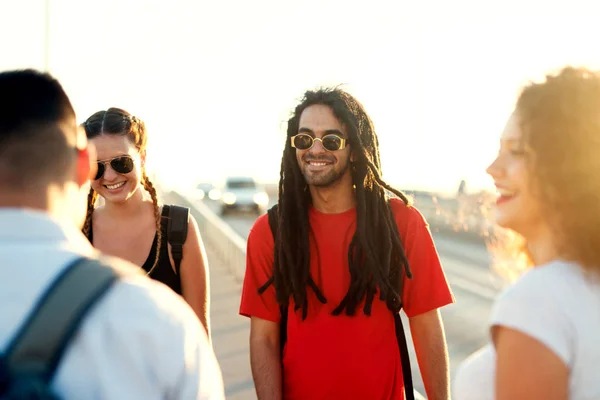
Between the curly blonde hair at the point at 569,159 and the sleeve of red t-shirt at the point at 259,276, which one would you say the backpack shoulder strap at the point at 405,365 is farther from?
the curly blonde hair at the point at 569,159

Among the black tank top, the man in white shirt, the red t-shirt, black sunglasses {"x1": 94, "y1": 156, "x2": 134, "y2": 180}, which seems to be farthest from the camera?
black sunglasses {"x1": 94, "y1": 156, "x2": 134, "y2": 180}

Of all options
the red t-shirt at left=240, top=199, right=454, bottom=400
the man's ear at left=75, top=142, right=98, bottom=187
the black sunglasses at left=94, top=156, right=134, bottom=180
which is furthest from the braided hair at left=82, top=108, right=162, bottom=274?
the man's ear at left=75, top=142, right=98, bottom=187

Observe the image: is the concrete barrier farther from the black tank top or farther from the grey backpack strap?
the grey backpack strap

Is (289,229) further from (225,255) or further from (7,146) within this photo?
(225,255)

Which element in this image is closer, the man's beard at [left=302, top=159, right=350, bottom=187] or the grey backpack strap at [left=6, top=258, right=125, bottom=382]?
the grey backpack strap at [left=6, top=258, right=125, bottom=382]

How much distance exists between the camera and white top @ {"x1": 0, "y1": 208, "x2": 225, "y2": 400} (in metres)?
1.59

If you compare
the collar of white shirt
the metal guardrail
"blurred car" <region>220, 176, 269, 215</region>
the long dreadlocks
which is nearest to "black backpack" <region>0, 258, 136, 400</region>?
the collar of white shirt

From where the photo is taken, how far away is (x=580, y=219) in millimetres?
2025

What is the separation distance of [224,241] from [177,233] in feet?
47.7

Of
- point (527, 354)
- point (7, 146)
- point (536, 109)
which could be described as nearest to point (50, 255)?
point (7, 146)

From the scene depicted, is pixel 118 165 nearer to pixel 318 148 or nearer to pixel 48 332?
pixel 318 148

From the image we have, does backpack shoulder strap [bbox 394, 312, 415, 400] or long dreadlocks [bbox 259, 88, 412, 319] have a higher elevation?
long dreadlocks [bbox 259, 88, 412, 319]

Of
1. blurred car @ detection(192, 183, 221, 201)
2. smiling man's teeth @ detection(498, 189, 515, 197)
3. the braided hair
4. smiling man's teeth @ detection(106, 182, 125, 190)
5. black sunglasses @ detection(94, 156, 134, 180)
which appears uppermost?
smiling man's teeth @ detection(498, 189, 515, 197)

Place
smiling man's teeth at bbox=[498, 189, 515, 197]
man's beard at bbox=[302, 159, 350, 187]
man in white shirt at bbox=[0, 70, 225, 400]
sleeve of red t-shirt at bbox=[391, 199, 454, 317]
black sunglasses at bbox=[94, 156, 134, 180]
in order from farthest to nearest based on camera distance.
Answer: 1. black sunglasses at bbox=[94, 156, 134, 180]
2. man's beard at bbox=[302, 159, 350, 187]
3. sleeve of red t-shirt at bbox=[391, 199, 454, 317]
4. smiling man's teeth at bbox=[498, 189, 515, 197]
5. man in white shirt at bbox=[0, 70, 225, 400]
